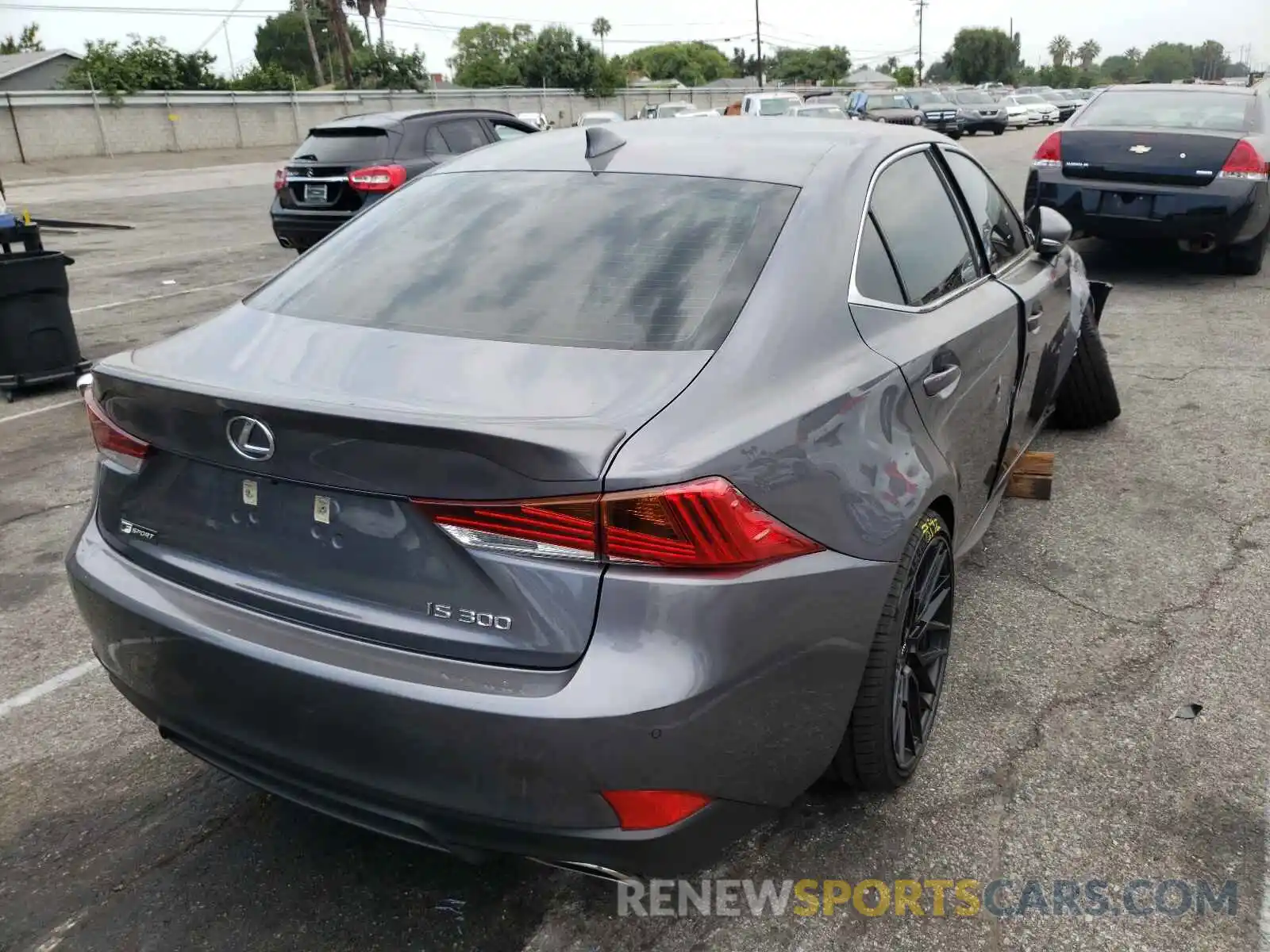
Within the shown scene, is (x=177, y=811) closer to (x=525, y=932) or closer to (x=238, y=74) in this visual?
(x=525, y=932)

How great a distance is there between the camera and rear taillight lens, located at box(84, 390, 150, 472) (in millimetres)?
2367

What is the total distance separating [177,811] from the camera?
280 cm

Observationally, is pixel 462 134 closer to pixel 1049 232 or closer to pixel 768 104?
pixel 1049 232

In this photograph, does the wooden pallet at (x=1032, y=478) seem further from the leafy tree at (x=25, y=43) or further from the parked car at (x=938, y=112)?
the leafy tree at (x=25, y=43)

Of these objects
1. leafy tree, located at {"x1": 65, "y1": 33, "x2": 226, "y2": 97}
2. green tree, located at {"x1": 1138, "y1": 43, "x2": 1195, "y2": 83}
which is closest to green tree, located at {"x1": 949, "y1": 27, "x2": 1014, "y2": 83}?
green tree, located at {"x1": 1138, "y1": 43, "x2": 1195, "y2": 83}

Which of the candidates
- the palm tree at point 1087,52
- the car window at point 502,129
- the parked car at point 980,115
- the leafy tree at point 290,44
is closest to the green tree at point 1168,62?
the palm tree at point 1087,52

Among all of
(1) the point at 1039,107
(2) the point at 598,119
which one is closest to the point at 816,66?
(1) the point at 1039,107

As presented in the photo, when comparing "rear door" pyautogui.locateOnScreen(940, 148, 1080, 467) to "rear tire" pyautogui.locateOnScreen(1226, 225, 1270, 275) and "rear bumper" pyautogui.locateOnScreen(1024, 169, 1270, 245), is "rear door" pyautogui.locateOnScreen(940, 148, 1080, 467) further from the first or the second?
"rear tire" pyautogui.locateOnScreen(1226, 225, 1270, 275)

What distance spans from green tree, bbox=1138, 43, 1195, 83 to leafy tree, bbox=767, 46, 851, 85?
58205 mm

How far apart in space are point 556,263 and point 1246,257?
8.90 meters

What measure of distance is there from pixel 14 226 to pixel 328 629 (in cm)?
603

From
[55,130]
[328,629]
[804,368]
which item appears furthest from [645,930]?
[55,130]

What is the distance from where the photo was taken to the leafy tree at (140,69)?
39250 mm

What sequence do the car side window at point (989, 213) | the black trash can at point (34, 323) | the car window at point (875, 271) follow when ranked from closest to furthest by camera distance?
the car window at point (875, 271) < the car side window at point (989, 213) < the black trash can at point (34, 323)
